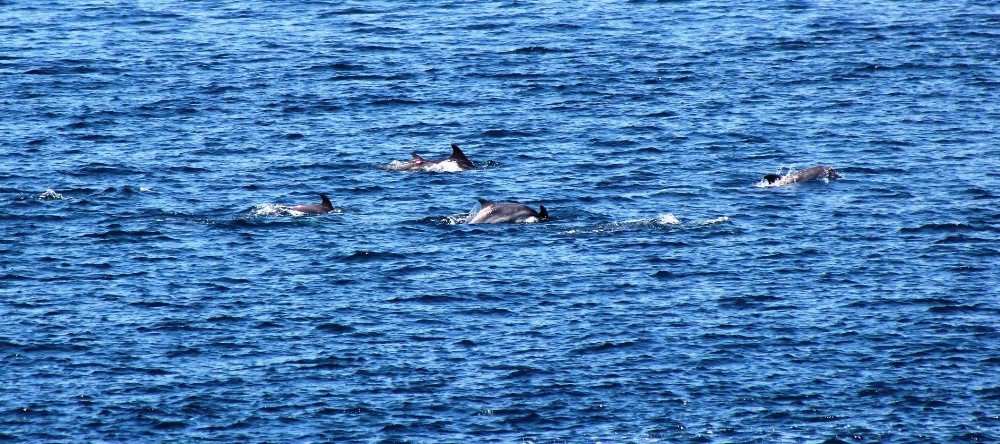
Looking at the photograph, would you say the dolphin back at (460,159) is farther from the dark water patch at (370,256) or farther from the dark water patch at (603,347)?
the dark water patch at (603,347)

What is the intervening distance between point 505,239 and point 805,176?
12321 millimetres

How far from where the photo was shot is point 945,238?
47031 millimetres

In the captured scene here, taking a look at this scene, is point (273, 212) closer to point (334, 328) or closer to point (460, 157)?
point (460, 157)

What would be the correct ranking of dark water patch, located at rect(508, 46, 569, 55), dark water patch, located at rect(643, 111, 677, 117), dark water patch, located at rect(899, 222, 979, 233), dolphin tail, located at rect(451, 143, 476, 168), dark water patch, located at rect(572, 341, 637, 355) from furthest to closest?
dark water patch, located at rect(508, 46, 569, 55), dark water patch, located at rect(643, 111, 677, 117), dolphin tail, located at rect(451, 143, 476, 168), dark water patch, located at rect(899, 222, 979, 233), dark water patch, located at rect(572, 341, 637, 355)

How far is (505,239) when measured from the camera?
4703 centimetres

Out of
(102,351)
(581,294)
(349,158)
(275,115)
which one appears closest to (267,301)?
(102,351)

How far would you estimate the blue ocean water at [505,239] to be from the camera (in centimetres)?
3516

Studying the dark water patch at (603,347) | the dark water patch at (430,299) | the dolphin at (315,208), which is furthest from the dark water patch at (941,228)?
the dolphin at (315,208)

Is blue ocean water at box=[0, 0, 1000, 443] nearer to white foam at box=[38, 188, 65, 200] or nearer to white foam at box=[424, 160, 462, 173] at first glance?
white foam at box=[38, 188, 65, 200]

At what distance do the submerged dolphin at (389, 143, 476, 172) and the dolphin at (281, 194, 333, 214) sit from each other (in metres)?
6.46

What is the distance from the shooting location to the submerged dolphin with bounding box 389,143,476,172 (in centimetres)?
5557

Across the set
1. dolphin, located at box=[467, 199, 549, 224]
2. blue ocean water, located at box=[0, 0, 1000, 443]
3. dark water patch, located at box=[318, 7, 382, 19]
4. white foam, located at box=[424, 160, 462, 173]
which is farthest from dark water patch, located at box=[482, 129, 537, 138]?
dark water patch, located at box=[318, 7, 382, 19]

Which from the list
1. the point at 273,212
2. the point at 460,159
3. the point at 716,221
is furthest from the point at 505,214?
the point at 460,159

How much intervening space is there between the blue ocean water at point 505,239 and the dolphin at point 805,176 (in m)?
0.57
